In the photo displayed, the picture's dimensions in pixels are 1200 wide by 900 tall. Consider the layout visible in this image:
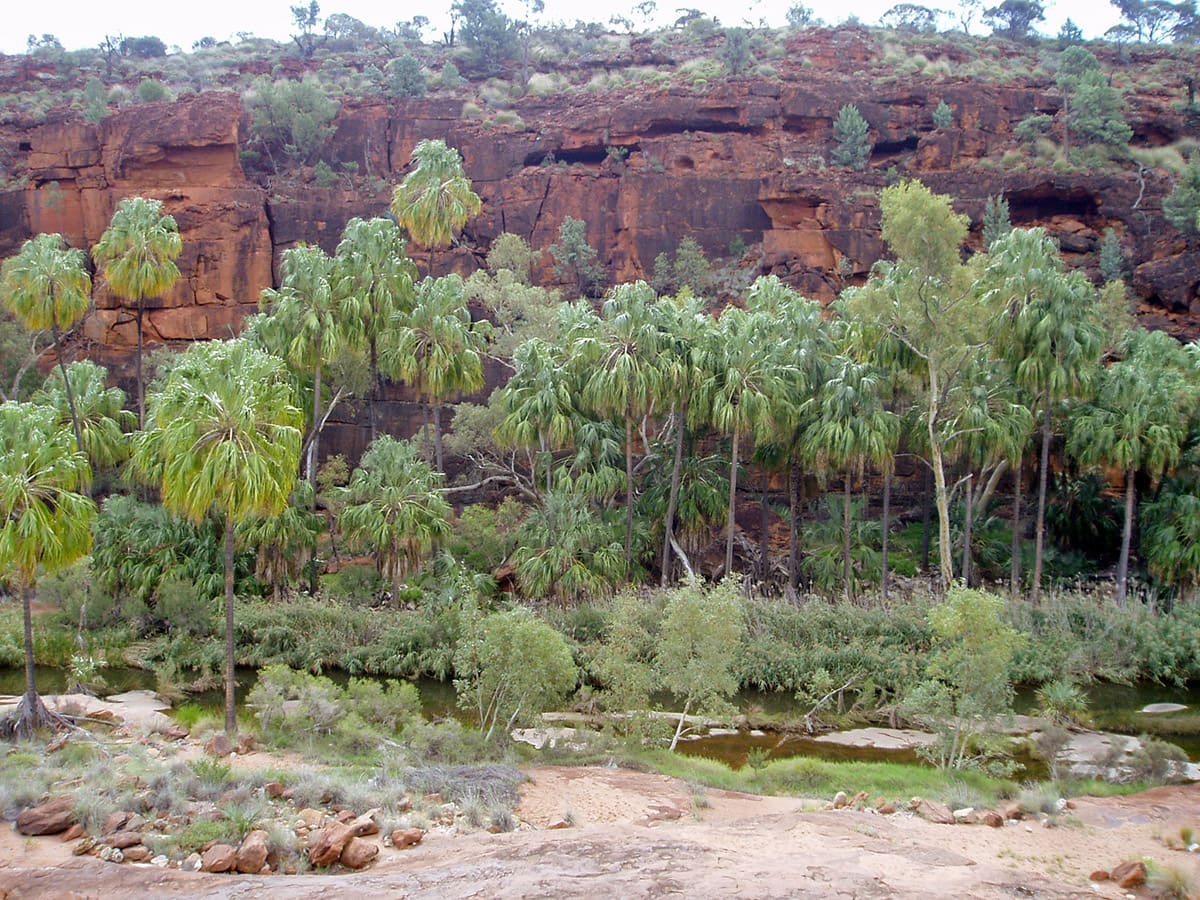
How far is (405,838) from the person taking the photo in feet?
39.9

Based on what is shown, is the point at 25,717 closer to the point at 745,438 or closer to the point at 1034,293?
the point at 745,438

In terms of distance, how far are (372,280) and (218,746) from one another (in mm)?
18168

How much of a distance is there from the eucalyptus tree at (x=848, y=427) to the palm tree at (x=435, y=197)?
Result: 1373 cm

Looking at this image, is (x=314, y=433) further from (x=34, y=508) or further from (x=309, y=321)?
(x=34, y=508)

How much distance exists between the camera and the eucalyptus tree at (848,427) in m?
27.2

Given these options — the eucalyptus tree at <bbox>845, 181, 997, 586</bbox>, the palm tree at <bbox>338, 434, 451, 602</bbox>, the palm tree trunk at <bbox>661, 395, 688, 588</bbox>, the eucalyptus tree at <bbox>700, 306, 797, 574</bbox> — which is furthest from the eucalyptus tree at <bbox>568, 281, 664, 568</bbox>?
the eucalyptus tree at <bbox>845, 181, 997, 586</bbox>

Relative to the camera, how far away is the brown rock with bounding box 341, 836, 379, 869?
1147 cm

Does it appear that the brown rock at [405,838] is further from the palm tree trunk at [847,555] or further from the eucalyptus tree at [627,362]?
the palm tree trunk at [847,555]

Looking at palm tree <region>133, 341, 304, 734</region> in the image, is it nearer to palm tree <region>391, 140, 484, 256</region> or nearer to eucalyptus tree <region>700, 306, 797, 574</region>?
eucalyptus tree <region>700, 306, 797, 574</region>

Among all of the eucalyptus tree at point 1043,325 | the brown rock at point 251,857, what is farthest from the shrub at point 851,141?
the brown rock at point 251,857

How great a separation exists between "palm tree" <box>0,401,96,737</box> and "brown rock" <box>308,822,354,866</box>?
326 inches

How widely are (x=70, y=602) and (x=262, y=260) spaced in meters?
21.7

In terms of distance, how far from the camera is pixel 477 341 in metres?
32.3

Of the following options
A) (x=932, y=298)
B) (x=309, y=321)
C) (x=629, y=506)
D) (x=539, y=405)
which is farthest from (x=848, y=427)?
(x=309, y=321)
